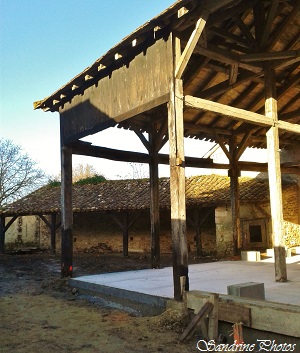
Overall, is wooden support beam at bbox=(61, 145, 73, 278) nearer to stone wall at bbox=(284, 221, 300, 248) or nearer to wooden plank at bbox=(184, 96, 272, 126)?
wooden plank at bbox=(184, 96, 272, 126)

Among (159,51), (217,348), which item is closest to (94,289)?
(217,348)

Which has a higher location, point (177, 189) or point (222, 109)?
point (222, 109)

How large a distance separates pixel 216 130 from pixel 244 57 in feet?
14.4

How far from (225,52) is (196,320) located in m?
4.66

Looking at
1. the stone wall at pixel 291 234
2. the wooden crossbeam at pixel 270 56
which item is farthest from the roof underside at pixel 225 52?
the stone wall at pixel 291 234

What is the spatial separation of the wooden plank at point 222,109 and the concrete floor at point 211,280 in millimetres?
2969

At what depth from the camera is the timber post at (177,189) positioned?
5688mm

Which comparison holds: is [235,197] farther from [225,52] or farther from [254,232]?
[225,52]

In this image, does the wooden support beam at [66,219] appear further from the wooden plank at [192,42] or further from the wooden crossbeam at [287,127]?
the wooden crossbeam at [287,127]

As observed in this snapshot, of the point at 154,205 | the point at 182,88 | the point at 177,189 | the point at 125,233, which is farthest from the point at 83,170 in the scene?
the point at 177,189

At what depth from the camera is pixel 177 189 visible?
18.9ft

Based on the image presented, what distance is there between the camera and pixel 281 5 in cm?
693

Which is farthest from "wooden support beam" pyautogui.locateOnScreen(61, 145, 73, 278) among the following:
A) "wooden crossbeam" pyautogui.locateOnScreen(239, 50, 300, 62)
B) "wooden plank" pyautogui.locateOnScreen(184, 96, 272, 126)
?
"wooden crossbeam" pyautogui.locateOnScreen(239, 50, 300, 62)

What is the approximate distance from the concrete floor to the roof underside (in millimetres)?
3918
